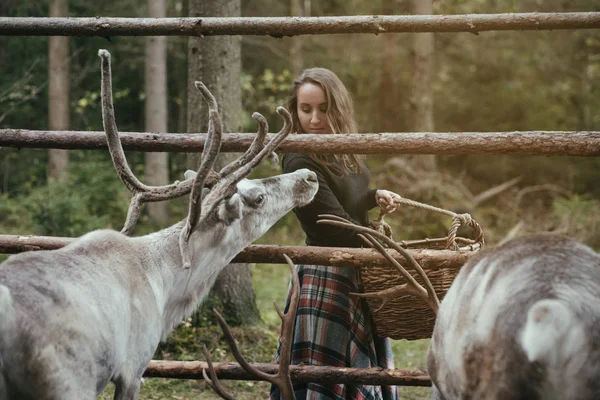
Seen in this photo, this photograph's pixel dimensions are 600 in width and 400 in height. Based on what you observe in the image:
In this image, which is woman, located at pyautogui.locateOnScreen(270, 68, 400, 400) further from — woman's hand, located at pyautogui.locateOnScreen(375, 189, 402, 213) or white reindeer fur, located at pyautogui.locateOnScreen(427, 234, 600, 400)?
white reindeer fur, located at pyautogui.locateOnScreen(427, 234, 600, 400)

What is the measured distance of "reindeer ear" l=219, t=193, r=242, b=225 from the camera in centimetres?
373

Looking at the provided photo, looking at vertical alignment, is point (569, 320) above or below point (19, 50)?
below

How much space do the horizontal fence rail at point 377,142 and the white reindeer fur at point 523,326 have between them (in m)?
1.43

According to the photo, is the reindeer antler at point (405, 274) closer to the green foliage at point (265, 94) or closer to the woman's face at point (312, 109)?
the woman's face at point (312, 109)

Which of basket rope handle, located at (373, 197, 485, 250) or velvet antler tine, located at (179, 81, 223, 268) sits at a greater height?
velvet antler tine, located at (179, 81, 223, 268)

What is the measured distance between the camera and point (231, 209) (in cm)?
374

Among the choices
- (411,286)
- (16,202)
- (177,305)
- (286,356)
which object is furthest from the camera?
(16,202)

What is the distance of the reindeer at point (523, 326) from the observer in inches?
90.3

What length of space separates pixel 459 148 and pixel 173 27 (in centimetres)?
192

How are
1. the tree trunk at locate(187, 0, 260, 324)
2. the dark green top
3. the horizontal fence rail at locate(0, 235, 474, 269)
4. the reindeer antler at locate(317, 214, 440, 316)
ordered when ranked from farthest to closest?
the tree trunk at locate(187, 0, 260, 324) → the dark green top → the horizontal fence rail at locate(0, 235, 474, 269) → the reindeer antler at locate(317, 214, 440, 316)

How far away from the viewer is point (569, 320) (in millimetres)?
2297

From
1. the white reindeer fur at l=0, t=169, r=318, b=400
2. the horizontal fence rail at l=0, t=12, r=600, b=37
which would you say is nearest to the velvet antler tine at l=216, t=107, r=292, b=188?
the white reindeer fur at l=0, t=169, r=318, b=400

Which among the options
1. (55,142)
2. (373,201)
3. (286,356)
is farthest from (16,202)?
(286,356)

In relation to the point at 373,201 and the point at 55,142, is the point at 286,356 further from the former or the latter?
the point at 55,142
